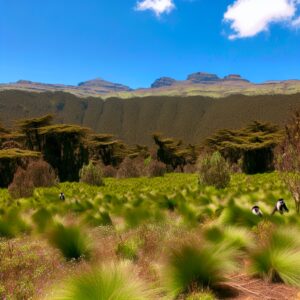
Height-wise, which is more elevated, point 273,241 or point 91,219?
point 273,241

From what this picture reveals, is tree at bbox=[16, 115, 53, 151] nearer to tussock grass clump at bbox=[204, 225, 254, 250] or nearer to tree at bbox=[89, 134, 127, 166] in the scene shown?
tree at bbox=[89, 134, 127, 166]

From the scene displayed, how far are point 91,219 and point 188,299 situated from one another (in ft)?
17.0

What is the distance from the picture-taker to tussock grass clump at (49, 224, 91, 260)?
670cm

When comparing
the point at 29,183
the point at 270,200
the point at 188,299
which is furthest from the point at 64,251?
the point at 29,183

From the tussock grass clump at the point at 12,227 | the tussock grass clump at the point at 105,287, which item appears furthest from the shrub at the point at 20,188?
the tussock grass clump at the point at 105,287

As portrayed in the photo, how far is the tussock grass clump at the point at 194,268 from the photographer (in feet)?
15.7

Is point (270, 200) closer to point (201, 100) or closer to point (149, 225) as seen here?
point (149, 225)

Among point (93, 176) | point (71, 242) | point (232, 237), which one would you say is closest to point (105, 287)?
point (232, 237)

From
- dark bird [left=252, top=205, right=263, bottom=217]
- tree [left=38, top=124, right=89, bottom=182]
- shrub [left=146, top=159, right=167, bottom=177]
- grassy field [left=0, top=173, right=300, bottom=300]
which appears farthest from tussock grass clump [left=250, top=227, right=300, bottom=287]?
tree [left=38, top=124, right=89, bottom=182]

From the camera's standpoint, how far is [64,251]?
6.70m

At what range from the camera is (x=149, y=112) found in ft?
509

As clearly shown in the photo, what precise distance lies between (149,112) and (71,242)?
14934cm

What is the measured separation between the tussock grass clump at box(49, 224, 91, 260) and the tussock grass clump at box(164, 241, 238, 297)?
2.22m

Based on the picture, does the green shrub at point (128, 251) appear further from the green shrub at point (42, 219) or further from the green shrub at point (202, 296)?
the green shrub at point (42, 219)
